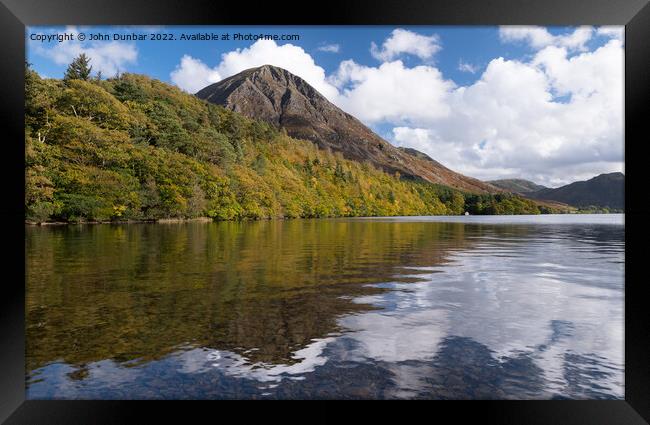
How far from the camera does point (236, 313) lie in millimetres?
7895

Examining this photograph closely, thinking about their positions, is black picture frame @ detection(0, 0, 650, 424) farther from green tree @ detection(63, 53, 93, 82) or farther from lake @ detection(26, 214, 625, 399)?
green tree @ detection(63, 53, 93, 82)

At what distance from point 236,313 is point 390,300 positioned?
293 cm

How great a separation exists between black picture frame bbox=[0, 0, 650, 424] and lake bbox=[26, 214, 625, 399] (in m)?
0.30

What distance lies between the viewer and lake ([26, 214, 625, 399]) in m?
4.85

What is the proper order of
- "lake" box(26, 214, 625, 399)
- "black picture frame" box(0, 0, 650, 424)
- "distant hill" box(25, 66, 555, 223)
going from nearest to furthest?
"black picture frame" box(0, 0, 650, 424)
"lake" box(26, 214, 625, 399)
"distant hill" box(25, 66, 555, 223)

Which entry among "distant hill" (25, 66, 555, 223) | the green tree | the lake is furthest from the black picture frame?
the green tree

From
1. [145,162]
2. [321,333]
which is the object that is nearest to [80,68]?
[145,162]
